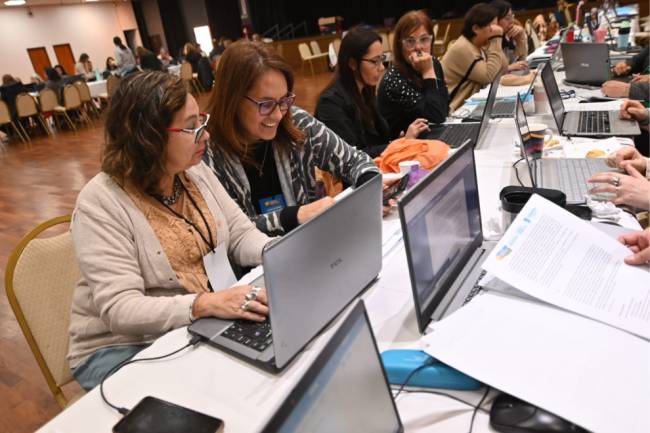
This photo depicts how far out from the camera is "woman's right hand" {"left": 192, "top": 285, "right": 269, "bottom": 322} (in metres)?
1.07

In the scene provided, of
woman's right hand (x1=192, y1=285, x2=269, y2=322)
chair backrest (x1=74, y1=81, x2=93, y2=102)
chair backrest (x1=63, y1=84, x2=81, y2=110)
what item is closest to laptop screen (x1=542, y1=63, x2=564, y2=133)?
woman's right hand (x1=192, y1=285, x2=269, y2=322)

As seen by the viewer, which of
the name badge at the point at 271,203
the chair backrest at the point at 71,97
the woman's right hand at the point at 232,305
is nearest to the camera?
the woman's right hand at the point at 232,305

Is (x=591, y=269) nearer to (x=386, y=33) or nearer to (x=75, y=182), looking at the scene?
(x=75, y=182)

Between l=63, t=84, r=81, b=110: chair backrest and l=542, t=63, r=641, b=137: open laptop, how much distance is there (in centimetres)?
844

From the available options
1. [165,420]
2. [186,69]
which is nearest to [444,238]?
[165,420]

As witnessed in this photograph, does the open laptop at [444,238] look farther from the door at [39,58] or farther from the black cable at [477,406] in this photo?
the door at [39,58]

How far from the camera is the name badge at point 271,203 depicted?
6.51 ft

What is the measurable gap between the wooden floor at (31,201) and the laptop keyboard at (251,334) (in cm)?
81

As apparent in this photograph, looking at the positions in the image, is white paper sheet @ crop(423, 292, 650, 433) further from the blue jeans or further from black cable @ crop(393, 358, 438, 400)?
the blue jeans

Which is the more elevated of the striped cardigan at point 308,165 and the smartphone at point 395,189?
the striped cardigan at point 308,165

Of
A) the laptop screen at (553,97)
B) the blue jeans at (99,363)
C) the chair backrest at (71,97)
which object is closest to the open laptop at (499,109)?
the laptop screen at (553,97)

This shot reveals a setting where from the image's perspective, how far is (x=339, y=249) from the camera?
Result: 3.19ft

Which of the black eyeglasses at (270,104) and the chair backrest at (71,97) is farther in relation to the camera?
the chair backrest at (71,97)

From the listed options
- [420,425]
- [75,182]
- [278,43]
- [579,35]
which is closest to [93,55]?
[278,43]
